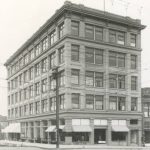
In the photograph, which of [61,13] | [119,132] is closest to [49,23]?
[61,13]

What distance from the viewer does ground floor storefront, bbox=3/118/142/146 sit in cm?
4397

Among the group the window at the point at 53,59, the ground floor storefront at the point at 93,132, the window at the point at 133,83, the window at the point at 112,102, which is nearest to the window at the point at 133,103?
the window at the point at 133,83

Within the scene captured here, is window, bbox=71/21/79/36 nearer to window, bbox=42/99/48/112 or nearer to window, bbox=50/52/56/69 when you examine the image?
window, bbox=50/52/56/69

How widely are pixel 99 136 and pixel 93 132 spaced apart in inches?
70.6

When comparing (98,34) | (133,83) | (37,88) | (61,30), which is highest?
(61,30)

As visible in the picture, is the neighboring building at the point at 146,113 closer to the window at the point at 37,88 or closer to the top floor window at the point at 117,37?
the top floor window at the point at 117,37

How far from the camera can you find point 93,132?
45344mm

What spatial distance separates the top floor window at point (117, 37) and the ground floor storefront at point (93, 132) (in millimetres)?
11777

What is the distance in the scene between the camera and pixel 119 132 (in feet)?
158

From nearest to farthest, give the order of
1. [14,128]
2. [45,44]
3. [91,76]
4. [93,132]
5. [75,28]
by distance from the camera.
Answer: [93,132] < [75,28] < [91,76] < [45,44] < [14,128]

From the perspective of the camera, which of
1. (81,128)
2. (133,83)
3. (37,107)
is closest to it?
(81,128)

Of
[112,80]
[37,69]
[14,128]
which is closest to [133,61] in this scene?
[112,80]

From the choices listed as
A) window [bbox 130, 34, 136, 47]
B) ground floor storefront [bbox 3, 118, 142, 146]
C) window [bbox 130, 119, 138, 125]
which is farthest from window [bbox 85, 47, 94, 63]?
window [bbox 130, 119, 138, 125]

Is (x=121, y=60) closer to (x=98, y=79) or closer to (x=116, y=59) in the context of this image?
(x=116, y=59)
